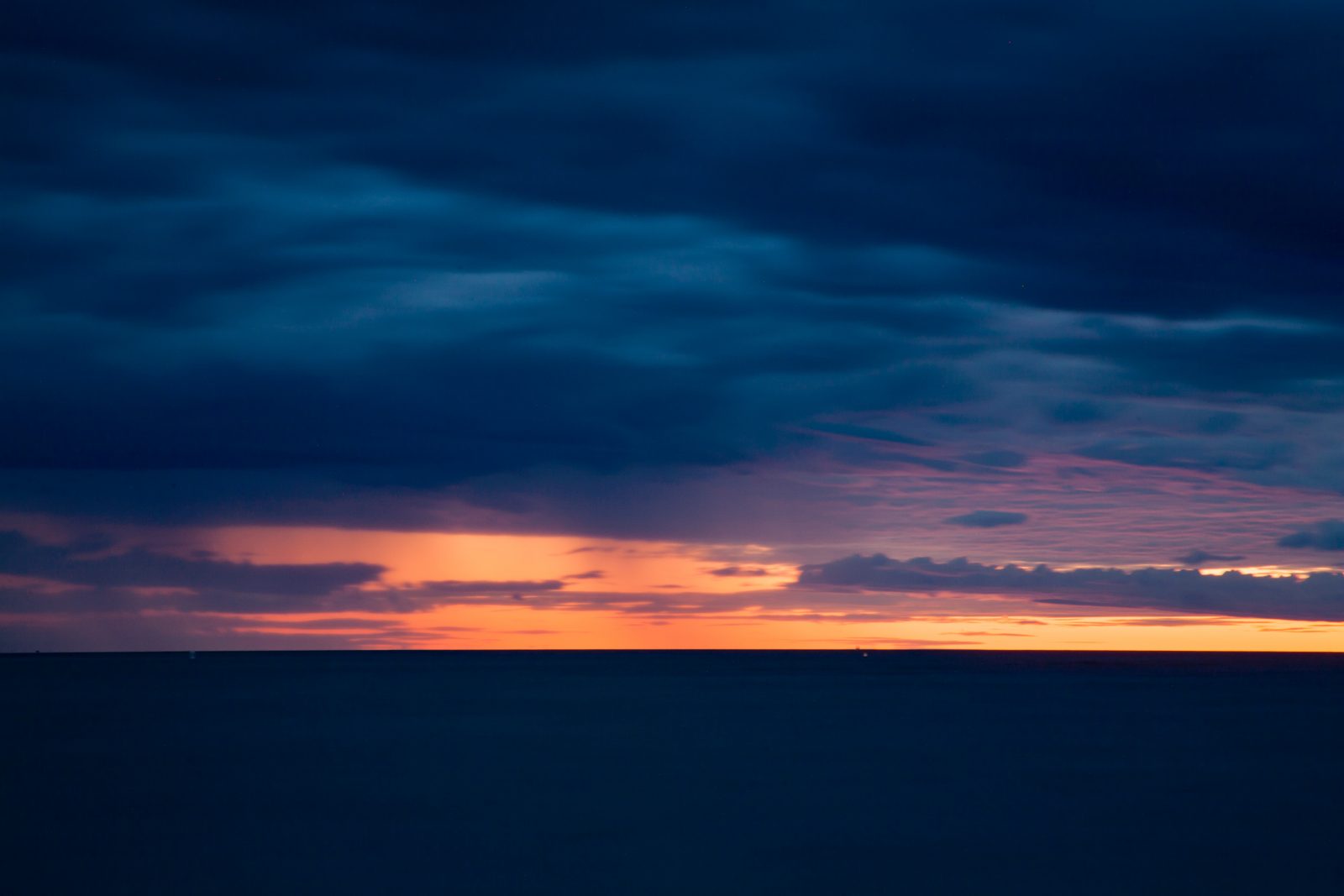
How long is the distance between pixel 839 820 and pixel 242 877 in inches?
591

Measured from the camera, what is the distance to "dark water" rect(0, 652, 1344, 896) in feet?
88.4

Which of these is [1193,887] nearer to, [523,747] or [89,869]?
[89,869]

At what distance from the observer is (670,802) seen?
123ft

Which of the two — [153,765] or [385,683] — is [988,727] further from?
[385,683]

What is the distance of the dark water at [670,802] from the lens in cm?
2695

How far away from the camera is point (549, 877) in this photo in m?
27.0

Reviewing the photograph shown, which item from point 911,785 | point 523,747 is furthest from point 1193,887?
point 523,747

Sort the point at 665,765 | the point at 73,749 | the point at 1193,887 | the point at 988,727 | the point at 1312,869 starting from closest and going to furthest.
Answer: the point at 1193,887 < the point at 1312,869 < the point at 665,765 < the point at 73,749 < the point at 988,727

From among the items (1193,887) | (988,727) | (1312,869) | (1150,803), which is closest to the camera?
(1193,887)

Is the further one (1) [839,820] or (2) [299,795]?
(2) [299,795]

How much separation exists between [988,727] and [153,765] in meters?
39.6

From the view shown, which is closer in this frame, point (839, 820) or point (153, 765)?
point (839, 820)

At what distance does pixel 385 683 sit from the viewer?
414 feet

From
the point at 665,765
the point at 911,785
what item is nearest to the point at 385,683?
the point at 665,765
